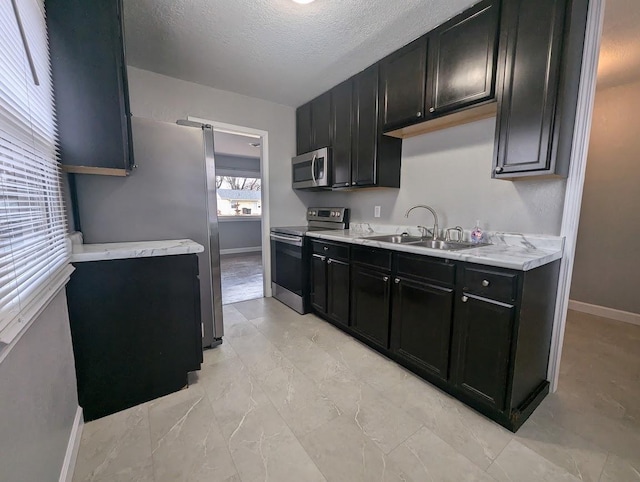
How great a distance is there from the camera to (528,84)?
1555mm

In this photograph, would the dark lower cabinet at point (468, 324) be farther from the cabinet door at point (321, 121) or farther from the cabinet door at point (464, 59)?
the cabinet door at point (321, 121)

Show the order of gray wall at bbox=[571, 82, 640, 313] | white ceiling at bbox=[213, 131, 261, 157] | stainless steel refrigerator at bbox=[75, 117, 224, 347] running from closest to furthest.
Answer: stainless steel refrigerator at bbox=[75, 117, 224, 347] → gray wall at bbox=[571, 82, 640, 313] → white ceiling at bbox=[213, 131, 261, 157]

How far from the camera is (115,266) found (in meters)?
1.52

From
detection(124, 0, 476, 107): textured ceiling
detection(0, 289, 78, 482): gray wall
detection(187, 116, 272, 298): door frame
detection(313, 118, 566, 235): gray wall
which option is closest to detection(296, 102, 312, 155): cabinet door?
detection(187, 116, 272, 298): door frame

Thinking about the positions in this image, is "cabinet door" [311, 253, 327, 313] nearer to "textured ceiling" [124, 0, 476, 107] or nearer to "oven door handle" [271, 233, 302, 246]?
"oven door handle" [271, 233, 302, 246]

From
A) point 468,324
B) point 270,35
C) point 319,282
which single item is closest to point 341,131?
point 270,35

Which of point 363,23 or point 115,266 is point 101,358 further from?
point 363,23

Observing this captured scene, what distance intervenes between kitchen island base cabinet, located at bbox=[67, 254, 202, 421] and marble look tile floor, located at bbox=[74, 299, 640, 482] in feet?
0.42

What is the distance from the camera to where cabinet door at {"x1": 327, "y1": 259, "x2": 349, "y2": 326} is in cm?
247

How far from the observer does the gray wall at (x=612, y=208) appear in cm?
265

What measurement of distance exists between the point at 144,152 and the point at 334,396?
210cm

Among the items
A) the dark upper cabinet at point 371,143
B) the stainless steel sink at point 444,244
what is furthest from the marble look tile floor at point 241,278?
the stainless steel sink at point 444,244

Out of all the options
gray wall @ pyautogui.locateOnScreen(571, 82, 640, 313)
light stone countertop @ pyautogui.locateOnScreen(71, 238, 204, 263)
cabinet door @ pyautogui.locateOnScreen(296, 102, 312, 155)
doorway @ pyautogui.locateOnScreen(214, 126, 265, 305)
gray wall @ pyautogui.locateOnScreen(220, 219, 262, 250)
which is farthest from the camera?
gray wall @ pyautogui.locateOnScreen(220, 219, 262, 250)

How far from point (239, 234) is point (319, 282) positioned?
459 cm
